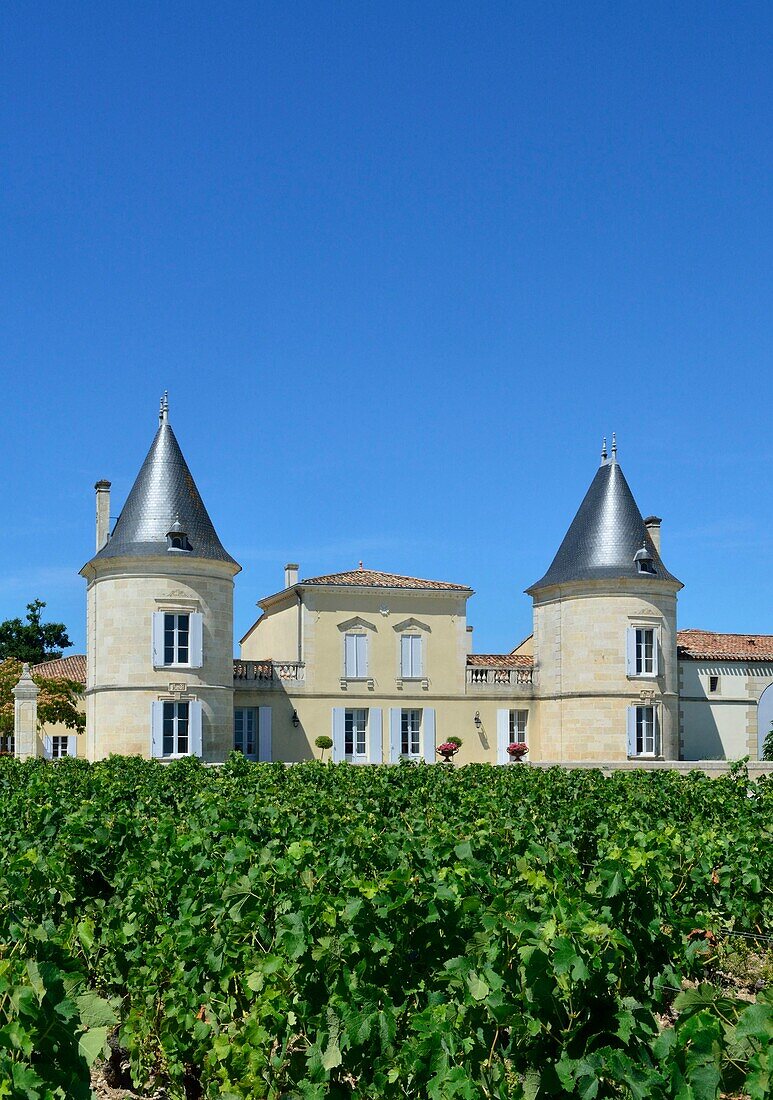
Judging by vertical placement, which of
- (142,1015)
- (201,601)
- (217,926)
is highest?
(201,601)

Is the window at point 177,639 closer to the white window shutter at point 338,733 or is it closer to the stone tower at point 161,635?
the stone tower at point 161,635

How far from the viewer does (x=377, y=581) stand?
3066 centimetres

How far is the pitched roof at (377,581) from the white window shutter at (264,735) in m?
3.45

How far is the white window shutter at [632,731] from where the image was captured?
28614mm

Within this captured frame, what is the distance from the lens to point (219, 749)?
27.0 m

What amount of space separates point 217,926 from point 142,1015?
0.87m

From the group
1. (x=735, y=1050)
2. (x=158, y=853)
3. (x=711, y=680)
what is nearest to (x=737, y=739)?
(x=711, y=680)

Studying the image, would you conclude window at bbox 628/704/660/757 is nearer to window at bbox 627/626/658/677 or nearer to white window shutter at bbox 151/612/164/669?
window at bbox 627/626/658/677

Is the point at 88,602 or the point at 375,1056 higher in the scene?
the point at 88,602

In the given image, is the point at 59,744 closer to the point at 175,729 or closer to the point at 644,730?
the point at 175,729

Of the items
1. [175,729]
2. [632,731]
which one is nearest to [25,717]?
[175,729]

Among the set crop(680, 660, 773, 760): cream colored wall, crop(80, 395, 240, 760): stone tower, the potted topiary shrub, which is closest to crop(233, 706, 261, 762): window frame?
the potted topiary shrub

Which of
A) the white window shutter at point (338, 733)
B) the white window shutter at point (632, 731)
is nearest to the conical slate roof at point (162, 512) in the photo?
the white window shutter at point (338, 733)

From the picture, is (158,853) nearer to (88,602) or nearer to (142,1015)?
(142,1015)
